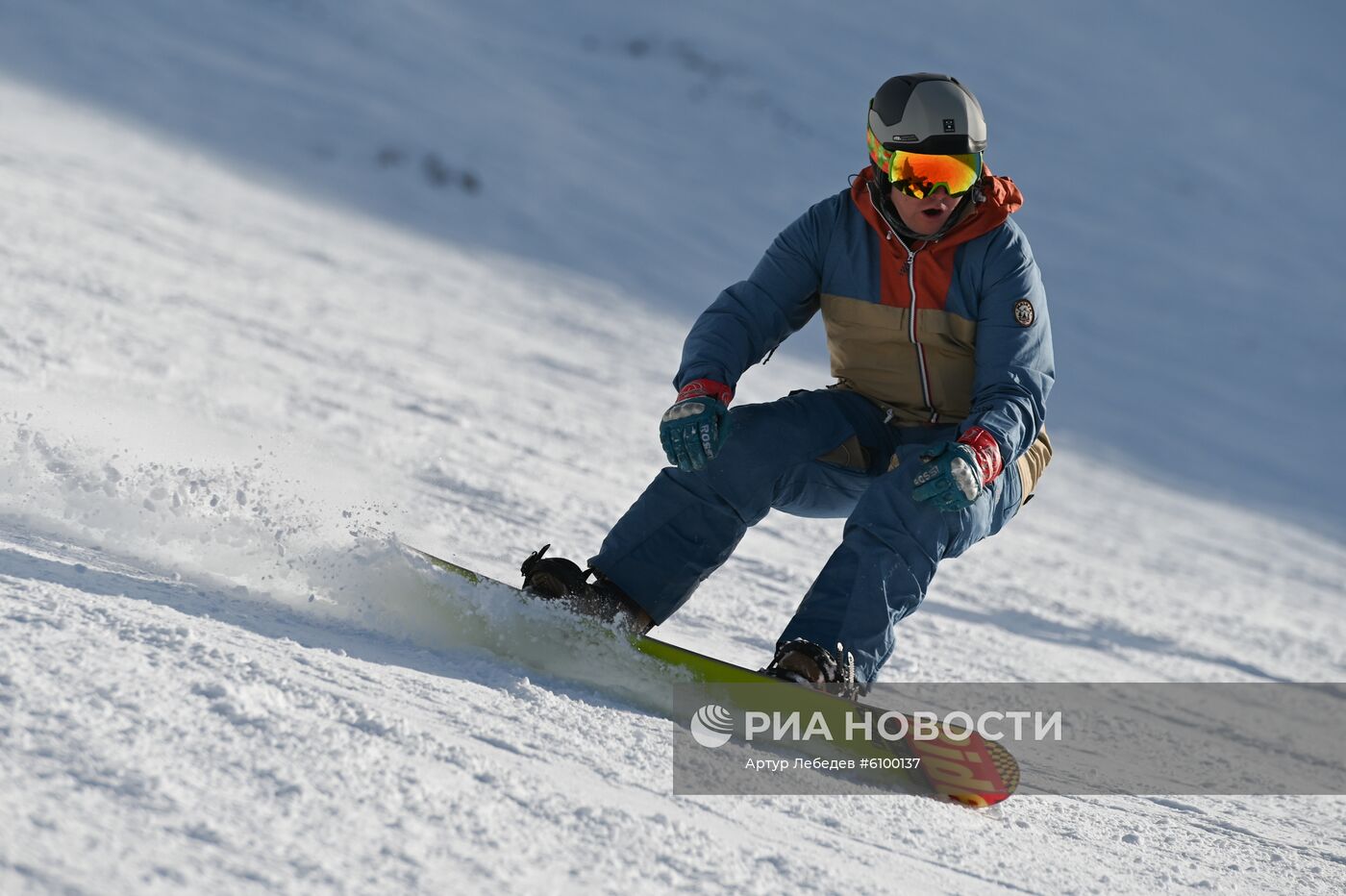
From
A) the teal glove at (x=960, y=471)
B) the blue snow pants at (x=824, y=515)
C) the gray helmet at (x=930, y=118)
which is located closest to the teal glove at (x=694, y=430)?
the blue snow pants at (x=824, y=515)

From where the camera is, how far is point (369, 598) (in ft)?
8.96

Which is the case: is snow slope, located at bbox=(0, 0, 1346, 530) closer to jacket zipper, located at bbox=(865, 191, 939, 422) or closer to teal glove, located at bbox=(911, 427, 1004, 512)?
jacket zipper, located at bbox=(865, 191, 939, 422)

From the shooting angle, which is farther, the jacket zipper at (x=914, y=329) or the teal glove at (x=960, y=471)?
the jacket zipper at (x=914, y=329)

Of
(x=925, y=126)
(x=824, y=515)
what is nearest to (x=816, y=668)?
(x=824, y=515)

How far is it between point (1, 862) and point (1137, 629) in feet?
16.7

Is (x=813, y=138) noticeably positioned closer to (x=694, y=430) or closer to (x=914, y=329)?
(x=914, y=329)

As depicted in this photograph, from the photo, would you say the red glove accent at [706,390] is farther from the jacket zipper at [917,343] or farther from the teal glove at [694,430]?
the jacket zipper at [917,343]

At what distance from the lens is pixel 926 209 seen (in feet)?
9.24

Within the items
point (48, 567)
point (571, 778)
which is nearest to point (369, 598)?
point (48, 567)

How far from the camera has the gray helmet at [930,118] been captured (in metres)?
2.79

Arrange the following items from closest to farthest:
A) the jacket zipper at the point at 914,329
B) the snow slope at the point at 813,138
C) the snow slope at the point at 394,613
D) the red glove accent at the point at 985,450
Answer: the snow slope at the point at 394,613 → the red glove accent at the point at 985,450 → the jacket zipper at the point at 914,329 → the snow slope at the point at 813,138

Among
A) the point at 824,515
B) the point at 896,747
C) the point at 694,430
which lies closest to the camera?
the point at 896,747

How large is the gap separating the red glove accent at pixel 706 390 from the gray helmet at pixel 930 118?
64 centimetres

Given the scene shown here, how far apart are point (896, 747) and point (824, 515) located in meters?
0.80
